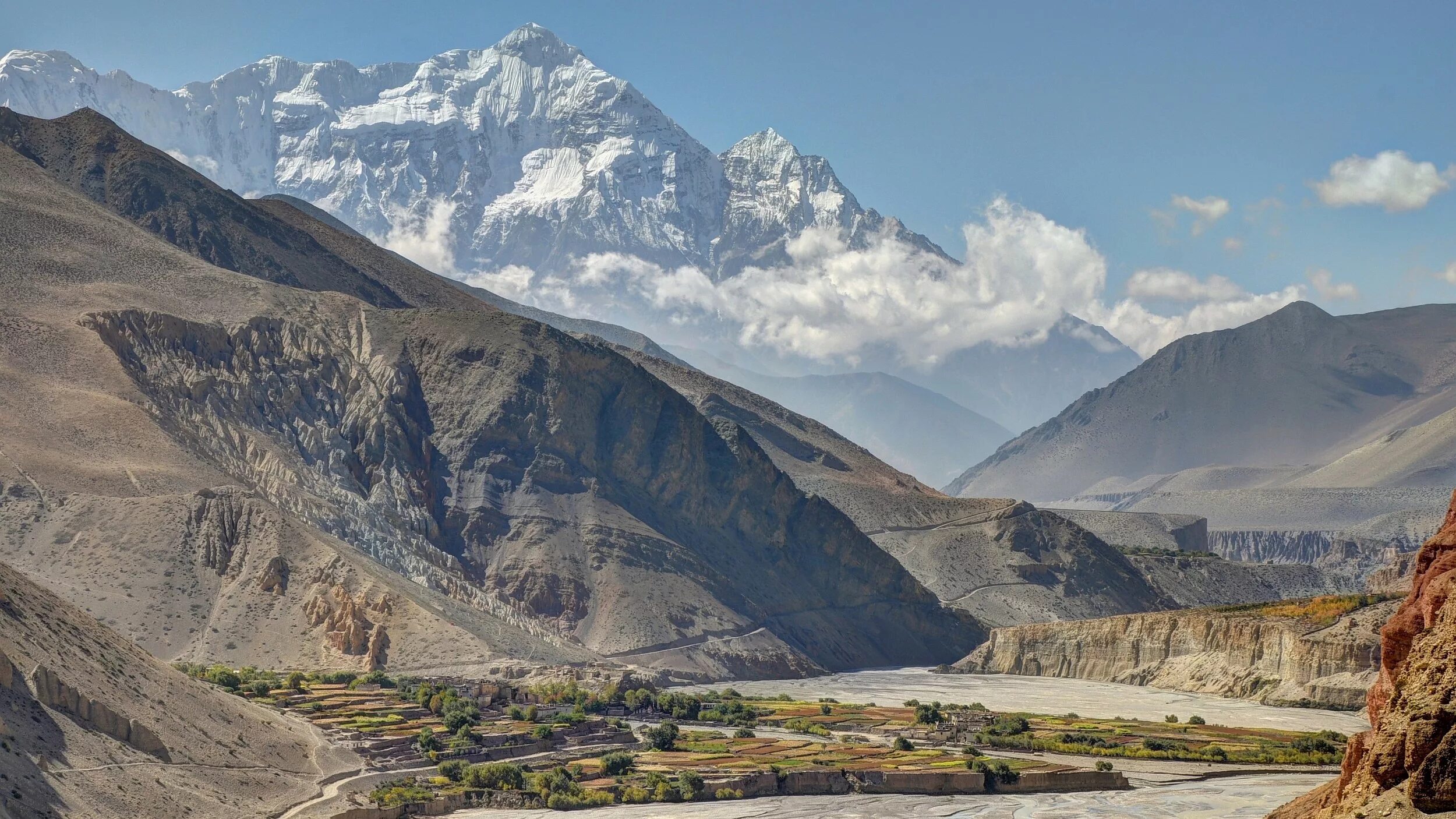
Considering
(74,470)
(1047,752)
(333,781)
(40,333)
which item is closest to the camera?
(333,781)

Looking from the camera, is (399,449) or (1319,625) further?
(399,449)

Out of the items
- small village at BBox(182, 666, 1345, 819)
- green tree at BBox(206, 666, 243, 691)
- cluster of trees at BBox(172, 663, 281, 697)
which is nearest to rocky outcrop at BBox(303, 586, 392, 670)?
small village at BBox(182, 666, 1345, 819)

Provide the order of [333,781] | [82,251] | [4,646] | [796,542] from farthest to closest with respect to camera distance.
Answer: [796,542] < [82,251] < [333,781] < [4,646]

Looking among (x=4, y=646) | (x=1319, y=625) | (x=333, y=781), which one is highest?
(x=1319, y=625)

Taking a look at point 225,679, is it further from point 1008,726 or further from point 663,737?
point 1008,726

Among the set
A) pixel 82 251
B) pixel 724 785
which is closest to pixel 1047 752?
pixel 724 785

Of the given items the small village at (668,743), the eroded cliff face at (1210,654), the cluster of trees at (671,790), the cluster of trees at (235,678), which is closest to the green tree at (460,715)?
the small village at (668,743)

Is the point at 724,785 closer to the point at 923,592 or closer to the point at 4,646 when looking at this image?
the point at 4,646
